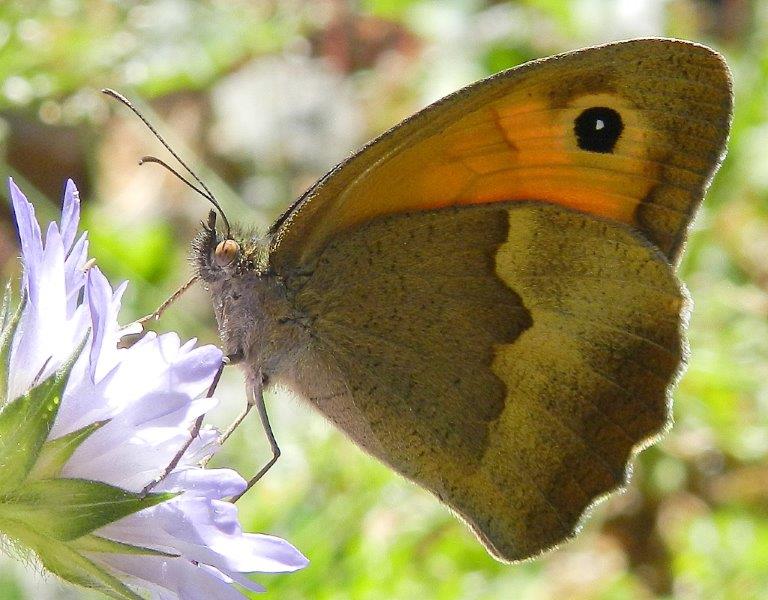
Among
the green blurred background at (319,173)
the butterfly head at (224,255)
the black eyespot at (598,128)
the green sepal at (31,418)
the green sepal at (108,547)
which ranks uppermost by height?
the green sepal at (31,418)

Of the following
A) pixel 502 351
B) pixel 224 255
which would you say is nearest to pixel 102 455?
pixel 224 255

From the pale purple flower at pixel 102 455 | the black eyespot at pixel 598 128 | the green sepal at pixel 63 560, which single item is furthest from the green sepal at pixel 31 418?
the black eyespot at pixel 598 128

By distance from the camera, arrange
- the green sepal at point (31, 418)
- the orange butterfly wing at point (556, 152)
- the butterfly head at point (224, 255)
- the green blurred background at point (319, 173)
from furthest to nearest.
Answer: the green blurred background at point (319, 173), the butterfly head at point (224, 255), the orange butterfly wing at point (556, 152), the green sepal at point (31, 418)

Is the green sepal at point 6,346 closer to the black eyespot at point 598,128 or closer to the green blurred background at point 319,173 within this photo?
the black eyespot at point 598,128

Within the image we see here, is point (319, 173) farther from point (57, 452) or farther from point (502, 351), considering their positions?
point (57, 452)

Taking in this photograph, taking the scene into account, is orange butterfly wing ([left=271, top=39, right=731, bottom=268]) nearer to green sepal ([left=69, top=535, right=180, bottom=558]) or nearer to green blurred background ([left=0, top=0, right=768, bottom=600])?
green sepal ([left=69, top=535, right=180, bottom=558])

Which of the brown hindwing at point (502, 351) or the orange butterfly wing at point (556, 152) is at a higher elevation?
the orange butterfly wing at point (556, 152)

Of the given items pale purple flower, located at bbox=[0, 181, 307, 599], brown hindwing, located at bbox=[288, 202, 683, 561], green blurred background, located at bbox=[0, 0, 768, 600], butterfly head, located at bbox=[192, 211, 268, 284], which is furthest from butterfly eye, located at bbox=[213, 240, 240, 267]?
green blurred background, located at bbox=[0, 0, 768, 600]
